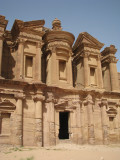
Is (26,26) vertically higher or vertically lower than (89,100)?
higher

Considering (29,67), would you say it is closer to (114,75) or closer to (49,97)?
(49,97)

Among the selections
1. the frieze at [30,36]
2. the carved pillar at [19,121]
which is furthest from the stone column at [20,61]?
the carved pillar at [19,121]

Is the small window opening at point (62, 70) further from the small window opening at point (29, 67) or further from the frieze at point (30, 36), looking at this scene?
the frieze at point (30, 36)

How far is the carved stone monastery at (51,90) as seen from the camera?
14.8 metres

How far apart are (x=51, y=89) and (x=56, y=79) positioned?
1.32 meters

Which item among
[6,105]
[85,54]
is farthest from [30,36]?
[6,105]

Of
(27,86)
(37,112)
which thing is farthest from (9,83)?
(37,112)

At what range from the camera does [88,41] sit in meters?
20.2

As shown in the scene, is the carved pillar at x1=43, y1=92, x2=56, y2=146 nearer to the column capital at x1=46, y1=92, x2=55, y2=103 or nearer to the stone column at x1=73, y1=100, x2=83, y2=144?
the column capital at x1=46, y1=92, x2=55, y2=103

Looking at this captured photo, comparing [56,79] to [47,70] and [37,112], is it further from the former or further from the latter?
[37,112]

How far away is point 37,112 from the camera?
50.2 feet

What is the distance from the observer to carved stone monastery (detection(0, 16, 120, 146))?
48.5 ft

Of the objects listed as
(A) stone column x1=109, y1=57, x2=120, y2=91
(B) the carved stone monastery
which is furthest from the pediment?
(A) stone column x1=109, y1=57, x2=120, y2=91

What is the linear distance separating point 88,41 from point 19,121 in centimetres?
1076
